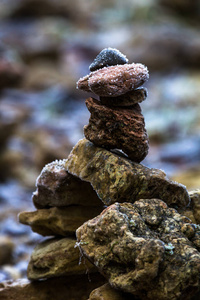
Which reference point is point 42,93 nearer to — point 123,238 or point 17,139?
point 17,139

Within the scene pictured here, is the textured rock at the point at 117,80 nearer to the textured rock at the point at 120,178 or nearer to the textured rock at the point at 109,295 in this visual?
the textured rock at the point at 120,178

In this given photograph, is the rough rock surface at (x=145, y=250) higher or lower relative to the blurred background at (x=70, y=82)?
lower

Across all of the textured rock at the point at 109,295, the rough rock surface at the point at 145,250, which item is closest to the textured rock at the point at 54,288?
the textured rock at the point at 109,295

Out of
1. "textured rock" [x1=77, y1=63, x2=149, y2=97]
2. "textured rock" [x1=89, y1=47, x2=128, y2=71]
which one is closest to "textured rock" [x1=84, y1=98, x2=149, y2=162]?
"textured rock" [x1=77, y1=63, x2=149, y2=97]

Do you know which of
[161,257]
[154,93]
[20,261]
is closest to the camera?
[161,257]

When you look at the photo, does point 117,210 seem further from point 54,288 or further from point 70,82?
point 70,82

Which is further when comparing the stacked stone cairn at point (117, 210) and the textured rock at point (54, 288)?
the textured rock at point (54, 288)

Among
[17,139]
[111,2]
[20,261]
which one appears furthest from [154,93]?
[20,261]
